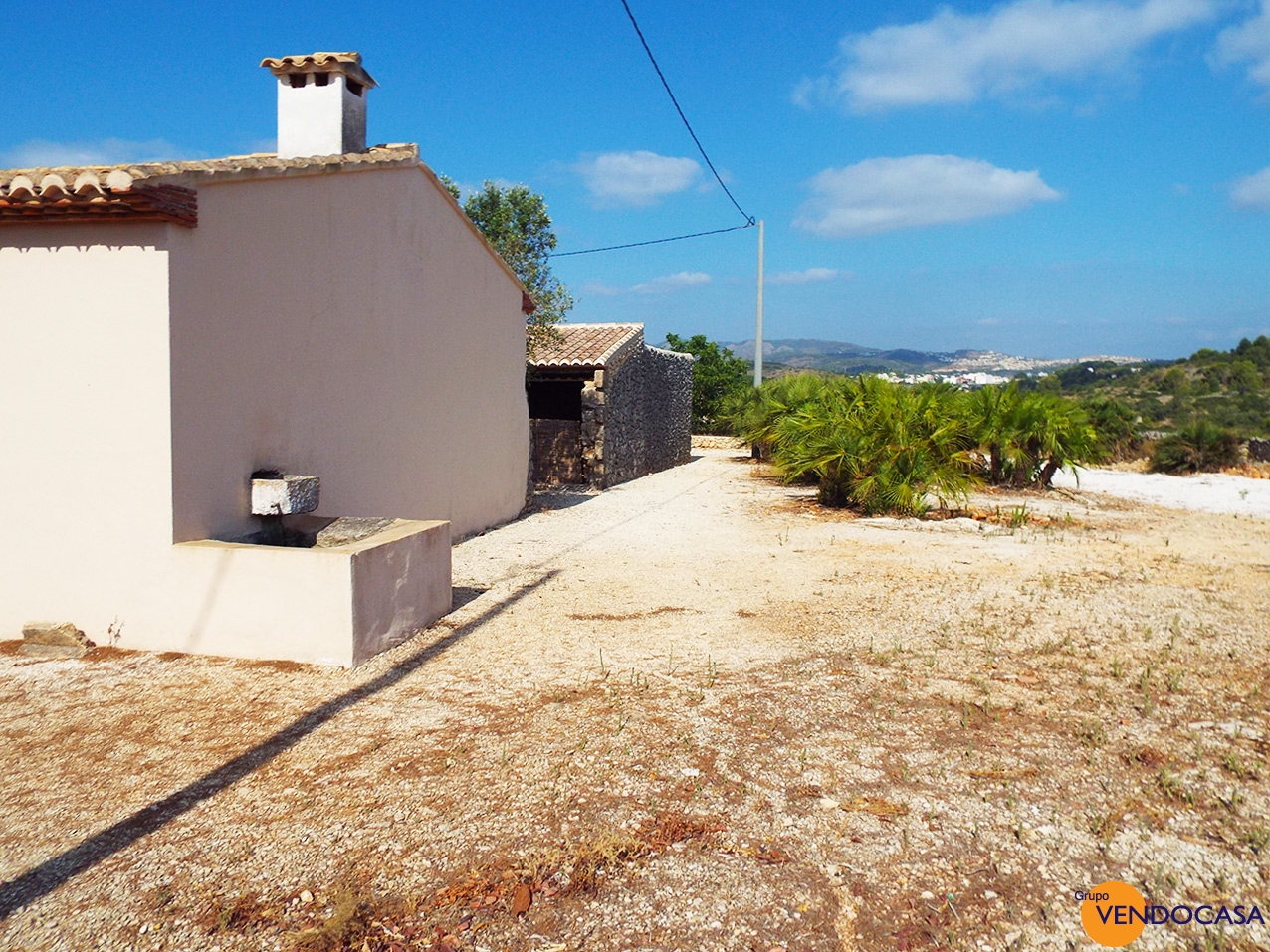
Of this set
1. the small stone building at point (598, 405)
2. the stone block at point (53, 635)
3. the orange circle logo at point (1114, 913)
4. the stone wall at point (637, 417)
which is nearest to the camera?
the orange circle logo at point (1114, 913)

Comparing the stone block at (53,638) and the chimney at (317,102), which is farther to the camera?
the chimney at (317,102)

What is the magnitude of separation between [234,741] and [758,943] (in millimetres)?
2700

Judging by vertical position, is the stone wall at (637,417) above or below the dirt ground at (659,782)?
above

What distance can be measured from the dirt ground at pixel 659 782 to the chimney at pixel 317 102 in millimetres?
4694

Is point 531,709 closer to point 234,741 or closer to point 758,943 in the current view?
point 234,741

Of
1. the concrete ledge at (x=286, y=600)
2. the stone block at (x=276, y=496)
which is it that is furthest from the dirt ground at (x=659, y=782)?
the stone block at (x=276, y=496)

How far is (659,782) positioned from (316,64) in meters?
7.36

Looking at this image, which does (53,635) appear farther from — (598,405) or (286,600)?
(598,405)

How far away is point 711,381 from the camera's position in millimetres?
33438

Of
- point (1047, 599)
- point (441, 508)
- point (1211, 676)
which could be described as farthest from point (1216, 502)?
point (441, 508)

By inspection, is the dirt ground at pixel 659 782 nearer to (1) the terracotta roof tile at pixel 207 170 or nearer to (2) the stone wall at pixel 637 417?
(1) the terracotta roof tile at pixel 207 170

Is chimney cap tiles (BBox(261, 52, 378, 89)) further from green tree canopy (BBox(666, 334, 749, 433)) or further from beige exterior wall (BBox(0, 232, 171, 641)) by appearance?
green tree canopy (BBox(666, 334, 749, 433))

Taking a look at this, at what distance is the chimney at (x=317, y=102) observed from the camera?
8008 mm

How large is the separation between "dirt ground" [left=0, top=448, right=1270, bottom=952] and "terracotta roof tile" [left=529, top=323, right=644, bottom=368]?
9.04 m
